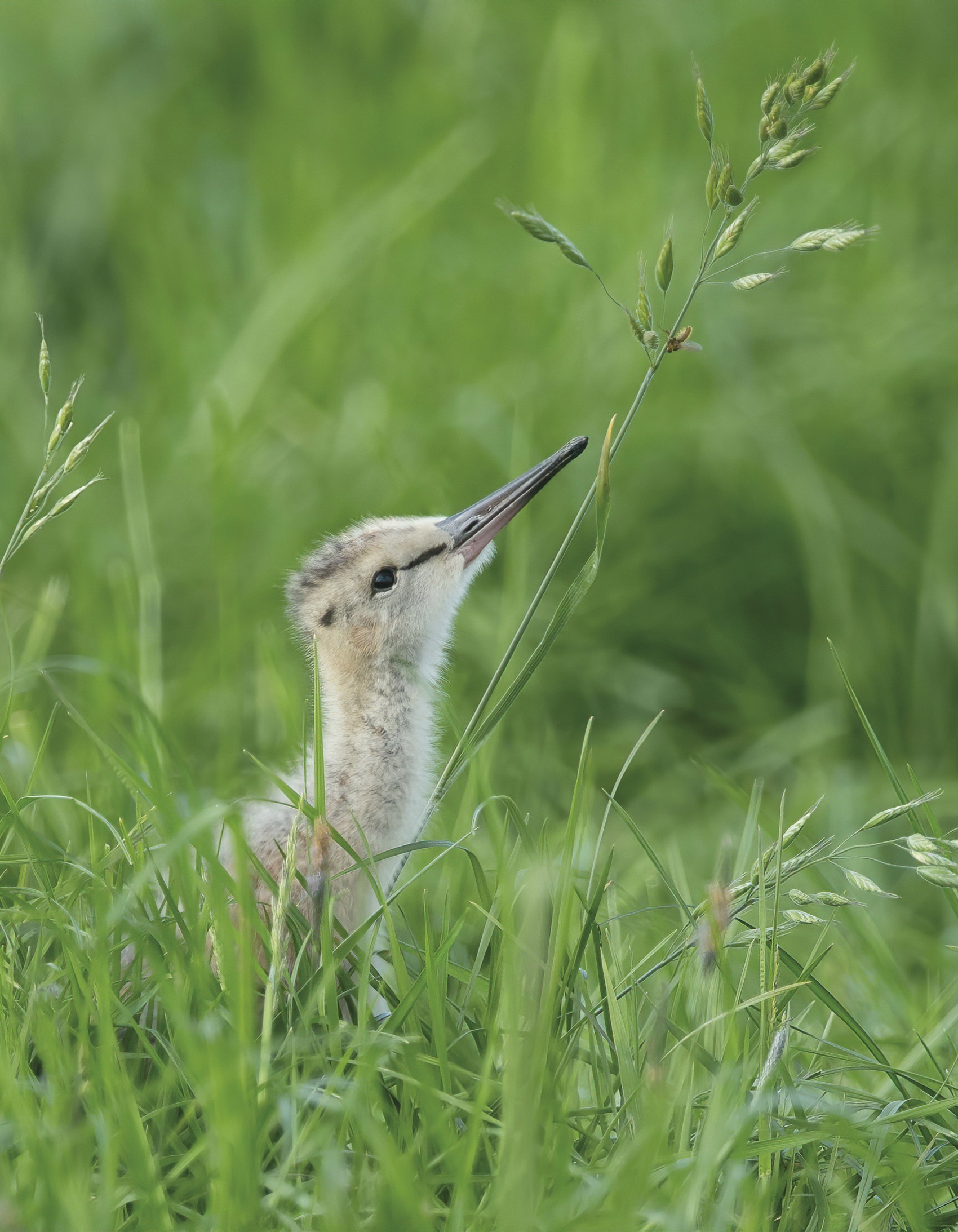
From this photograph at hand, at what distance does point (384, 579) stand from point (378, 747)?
45 centimetres

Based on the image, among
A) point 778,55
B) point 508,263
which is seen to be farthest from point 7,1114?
point 778,55

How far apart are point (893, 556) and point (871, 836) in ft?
3.72

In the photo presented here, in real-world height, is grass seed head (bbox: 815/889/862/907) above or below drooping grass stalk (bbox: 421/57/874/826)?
below

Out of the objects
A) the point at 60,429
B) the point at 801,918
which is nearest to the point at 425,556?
the point at 60,429

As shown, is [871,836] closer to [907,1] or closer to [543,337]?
[543,337]

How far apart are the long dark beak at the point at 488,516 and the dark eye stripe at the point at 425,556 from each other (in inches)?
1.2

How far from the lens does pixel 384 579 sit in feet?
10.7

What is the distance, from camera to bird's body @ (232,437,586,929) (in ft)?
9.57

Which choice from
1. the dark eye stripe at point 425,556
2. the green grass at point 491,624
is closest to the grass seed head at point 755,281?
the green grass at point 491,624

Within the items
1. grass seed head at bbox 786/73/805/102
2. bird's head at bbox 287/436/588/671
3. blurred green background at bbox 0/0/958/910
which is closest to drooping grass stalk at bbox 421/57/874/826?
grass seed head at bbox 786/73/805/102

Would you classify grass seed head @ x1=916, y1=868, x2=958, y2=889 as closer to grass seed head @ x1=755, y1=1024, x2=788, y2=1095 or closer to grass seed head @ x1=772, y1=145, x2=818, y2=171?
grass seed head @ x1=755, y1=1024, x2=788, y2=1095

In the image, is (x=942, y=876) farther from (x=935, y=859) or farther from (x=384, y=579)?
(x=384, y=579)

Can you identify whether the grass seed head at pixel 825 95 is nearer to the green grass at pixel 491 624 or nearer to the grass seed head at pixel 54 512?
the green grass at pixel 491 624

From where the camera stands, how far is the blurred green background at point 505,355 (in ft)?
14.9
